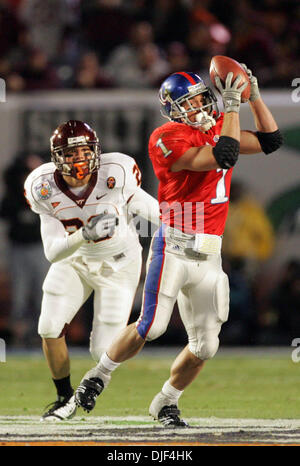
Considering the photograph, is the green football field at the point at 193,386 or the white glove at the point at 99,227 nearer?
the white glove at the point at 99,227

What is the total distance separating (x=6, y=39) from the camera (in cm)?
923

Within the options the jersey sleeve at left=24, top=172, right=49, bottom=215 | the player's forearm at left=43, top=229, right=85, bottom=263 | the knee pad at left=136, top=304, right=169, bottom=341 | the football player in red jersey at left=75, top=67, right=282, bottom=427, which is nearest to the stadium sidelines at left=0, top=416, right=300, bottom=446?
the football player in red jersey at left=75, top=67, right=282, bottom=427

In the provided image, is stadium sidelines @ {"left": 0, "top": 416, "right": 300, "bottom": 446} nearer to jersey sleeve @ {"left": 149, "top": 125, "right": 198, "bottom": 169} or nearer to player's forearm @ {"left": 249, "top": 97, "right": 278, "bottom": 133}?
jersey sleeve @ {"left": 149, "top": 125, "right": 198, "bottom": 169}

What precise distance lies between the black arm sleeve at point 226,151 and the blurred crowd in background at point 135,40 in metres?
3.83

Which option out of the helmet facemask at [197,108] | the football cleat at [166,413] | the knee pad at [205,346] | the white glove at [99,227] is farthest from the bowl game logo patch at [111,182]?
the football cleat at [166,413]

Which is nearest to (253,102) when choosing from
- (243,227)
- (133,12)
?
(243,227)

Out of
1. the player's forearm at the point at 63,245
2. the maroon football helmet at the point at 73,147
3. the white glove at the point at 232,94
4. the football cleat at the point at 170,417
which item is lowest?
the football cleat at the point at 170,417

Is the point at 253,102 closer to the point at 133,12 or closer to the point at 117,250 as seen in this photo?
the point at 117,250

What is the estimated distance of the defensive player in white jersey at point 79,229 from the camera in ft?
16.2

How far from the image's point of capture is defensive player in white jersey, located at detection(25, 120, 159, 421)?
4945 mm

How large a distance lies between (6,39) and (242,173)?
285 centimetres

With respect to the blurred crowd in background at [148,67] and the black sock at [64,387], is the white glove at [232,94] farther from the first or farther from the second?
the blurred crowd in background at [148,67]

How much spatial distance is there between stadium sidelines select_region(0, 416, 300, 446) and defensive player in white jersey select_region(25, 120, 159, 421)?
0.23m

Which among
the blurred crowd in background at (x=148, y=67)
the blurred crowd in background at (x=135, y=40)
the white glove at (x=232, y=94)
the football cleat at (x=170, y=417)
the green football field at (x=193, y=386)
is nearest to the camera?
the white glove at (x=232, y=94)
